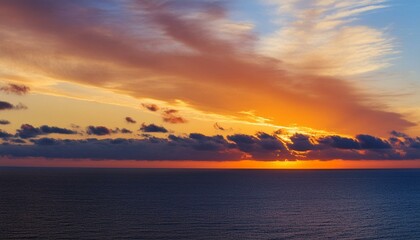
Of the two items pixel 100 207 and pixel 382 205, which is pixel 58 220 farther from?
pixel 382 205

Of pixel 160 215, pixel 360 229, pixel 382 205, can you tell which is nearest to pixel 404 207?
pixel 382 205

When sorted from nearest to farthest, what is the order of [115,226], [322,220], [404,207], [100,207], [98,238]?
1. [98,238]
2. [115,226]
3. [322,220]
4. [100,207]
5. [404,207]

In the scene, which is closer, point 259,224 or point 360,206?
point 259,224

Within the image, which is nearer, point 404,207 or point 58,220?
point 58,220

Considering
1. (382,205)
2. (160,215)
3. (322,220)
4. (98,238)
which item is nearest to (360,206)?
(382,205)

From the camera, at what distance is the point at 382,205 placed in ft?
541

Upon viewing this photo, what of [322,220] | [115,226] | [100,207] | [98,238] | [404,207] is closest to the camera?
[98,238]

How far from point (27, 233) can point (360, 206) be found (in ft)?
374

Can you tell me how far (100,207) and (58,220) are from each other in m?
30.7

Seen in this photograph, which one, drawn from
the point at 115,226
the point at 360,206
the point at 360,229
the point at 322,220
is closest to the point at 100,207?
the point at 115,226

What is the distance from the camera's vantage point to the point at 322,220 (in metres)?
123

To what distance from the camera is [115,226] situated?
105 m

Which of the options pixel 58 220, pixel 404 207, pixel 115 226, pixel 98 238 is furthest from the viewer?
pixel 404 207

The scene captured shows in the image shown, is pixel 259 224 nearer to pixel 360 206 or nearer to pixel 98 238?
pixel 98 238
